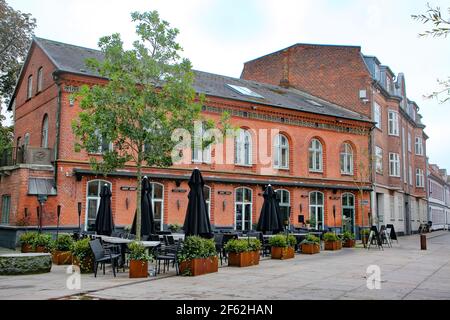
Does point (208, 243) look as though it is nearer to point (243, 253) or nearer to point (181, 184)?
point (243, 253)

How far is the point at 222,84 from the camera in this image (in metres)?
28.7

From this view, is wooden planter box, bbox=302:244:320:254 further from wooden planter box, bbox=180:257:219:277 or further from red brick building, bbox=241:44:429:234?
red brick building, bbox=241:44:429:234

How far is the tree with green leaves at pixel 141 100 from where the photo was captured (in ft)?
44.0

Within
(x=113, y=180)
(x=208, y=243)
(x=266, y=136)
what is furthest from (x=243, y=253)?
(x=266, y=136)

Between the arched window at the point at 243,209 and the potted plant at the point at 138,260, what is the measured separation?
14012 mm

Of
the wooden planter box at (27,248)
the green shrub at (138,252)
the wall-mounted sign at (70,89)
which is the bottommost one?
the wooden planter box at (27,248)

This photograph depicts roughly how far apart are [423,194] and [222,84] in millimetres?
25576

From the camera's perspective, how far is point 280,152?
90.8 ft

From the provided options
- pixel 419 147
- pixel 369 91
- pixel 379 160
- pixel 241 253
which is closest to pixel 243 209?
pixel 241 253

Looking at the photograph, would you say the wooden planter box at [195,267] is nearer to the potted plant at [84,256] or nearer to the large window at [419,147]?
the potted plant at [84,256]

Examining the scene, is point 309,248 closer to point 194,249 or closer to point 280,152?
point 194,249

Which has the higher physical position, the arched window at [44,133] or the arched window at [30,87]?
the arched window at [30,87]

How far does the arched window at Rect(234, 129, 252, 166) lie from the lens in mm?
26047

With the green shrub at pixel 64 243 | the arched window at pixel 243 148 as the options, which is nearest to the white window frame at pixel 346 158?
the arched window at pixel 243 148
